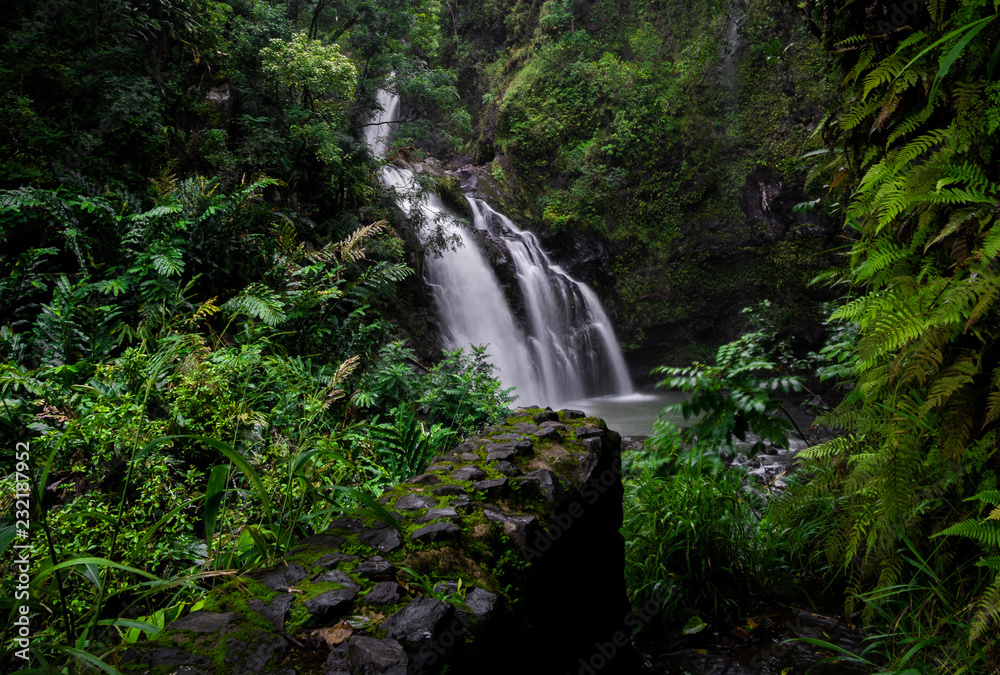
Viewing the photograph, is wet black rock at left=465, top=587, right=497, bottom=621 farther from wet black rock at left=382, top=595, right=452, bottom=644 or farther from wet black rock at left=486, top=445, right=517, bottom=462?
wet black rock at left=486, top=445, right=517, bottom=462

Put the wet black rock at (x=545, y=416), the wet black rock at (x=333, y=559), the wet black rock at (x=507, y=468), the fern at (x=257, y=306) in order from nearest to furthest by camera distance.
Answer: the wet black rock at (x=333, y=559)
the wet black rock at (x=507, y=468)
the wet black rock at (x=545, y=416)
the fern at (x=257, y=306)

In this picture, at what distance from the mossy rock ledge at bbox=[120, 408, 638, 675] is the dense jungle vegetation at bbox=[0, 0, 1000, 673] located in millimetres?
189

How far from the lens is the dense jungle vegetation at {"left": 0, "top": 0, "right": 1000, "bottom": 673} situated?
1.71 metres

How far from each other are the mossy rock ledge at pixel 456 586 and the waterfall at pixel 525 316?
24.5 ft

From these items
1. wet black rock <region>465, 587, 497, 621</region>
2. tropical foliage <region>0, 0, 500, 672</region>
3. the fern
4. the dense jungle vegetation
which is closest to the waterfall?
the dense jungle vegetation

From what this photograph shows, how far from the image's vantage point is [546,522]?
5.87 feet

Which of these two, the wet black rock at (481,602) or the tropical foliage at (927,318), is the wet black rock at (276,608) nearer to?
the wet black rock at (481,602)

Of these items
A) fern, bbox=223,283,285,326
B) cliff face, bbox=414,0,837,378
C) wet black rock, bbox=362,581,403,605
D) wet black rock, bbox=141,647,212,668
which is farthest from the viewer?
cliff face, bbox=414,0,837,378

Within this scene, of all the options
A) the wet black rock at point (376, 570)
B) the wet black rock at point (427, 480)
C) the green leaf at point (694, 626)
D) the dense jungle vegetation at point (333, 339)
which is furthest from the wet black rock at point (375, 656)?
the green leaf at point (694, 626)

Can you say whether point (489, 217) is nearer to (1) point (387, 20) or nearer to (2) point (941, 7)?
(1) point (387, 20)

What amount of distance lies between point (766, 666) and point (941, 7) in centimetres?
268

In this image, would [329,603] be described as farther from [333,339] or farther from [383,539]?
[333,339]

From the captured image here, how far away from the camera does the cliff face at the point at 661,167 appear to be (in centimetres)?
1215

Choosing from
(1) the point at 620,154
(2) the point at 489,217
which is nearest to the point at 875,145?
(2) the point at 489,217
